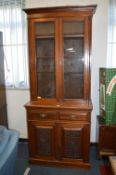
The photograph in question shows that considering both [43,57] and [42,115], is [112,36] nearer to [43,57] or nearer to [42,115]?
[43,57]

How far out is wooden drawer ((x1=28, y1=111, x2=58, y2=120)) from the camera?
2.47m

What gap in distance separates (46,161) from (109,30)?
86.7 inches

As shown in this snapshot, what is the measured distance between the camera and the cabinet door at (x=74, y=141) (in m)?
2.43

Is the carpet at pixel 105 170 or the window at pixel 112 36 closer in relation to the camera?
the carpet at pixel 105 170

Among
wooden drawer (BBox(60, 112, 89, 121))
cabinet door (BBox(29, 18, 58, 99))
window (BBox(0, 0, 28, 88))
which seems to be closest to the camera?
wooden drawer (BBox(60, 112, 89, 121))

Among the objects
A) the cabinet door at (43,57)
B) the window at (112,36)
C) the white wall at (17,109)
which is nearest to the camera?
the cabinet door at (43,57)

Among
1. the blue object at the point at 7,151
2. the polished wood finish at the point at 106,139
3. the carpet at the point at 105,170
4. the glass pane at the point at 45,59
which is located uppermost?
the glass pane at the point at 45,59

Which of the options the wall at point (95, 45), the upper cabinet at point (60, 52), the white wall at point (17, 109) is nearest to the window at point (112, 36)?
the wall at point (95, 45)

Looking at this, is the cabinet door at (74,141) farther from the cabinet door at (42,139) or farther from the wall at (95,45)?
the wall at (95,45)

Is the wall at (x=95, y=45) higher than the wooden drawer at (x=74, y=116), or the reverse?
the wall at (x=95, y=45)

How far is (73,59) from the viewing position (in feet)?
8.38

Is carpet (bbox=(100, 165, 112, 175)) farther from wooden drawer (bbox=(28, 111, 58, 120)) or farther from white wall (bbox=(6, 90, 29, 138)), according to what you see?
white wall (bbox=(6, 90, 29, 138))

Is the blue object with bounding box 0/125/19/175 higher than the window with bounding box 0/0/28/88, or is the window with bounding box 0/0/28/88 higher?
the window with bounding box 0/0/28/88

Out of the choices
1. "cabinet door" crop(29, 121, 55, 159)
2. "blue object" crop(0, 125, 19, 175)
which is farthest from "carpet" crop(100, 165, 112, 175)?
"blue object" crop(0, 125, 19, 175)
